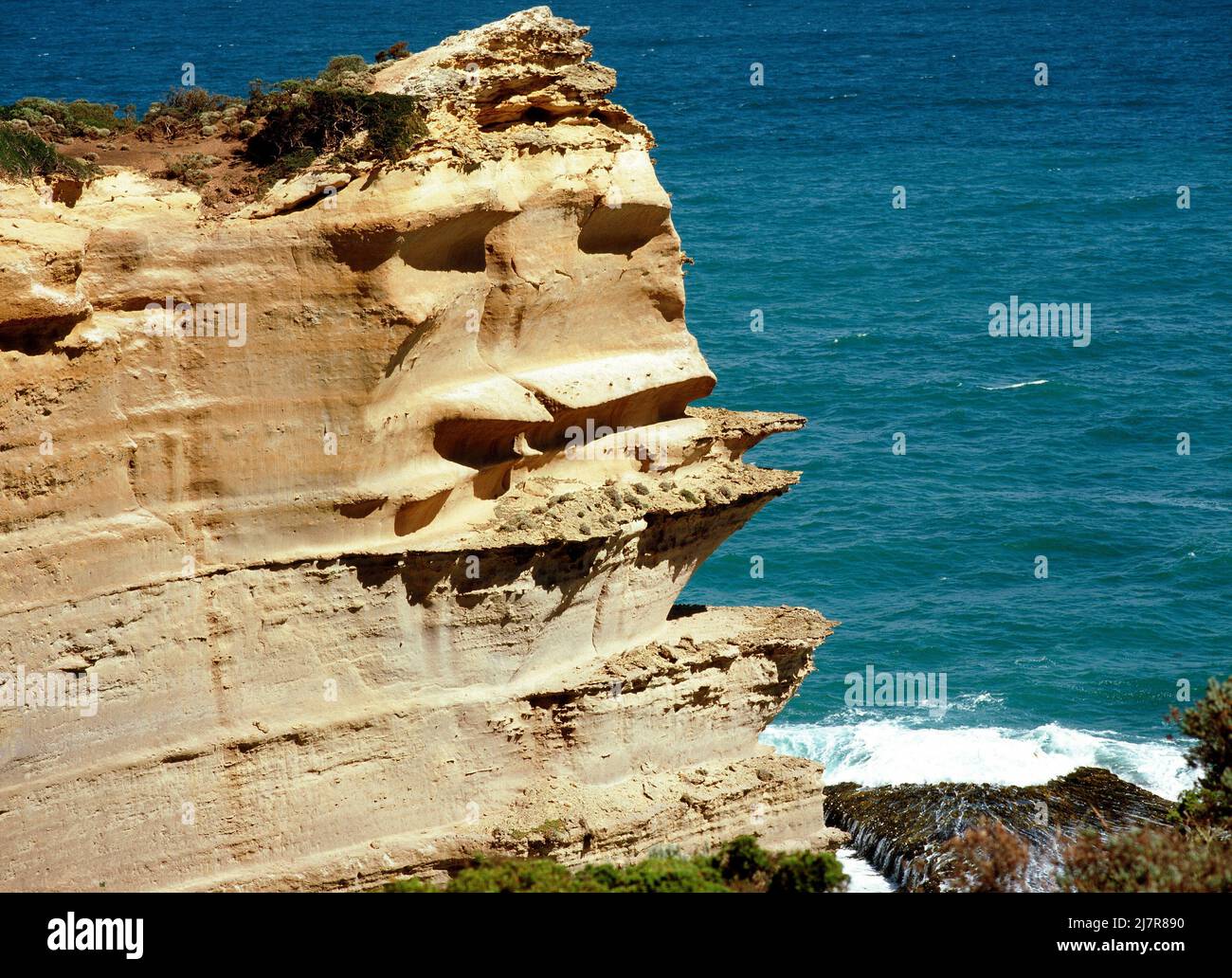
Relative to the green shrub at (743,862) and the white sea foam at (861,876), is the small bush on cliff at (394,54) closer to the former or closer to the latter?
the green shrub at (743,862)

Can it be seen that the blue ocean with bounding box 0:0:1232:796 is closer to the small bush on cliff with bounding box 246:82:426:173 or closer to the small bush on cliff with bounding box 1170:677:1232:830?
the small bush on cliff with bounding box 1170:677:1232:830

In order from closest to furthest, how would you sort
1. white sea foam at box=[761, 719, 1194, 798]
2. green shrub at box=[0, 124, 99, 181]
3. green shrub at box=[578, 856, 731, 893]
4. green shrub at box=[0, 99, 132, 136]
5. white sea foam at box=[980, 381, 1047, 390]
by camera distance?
green shrub at box=[578, 856, 731, 893] < green shrub at box=[0, 124, 99, 181] < green shrub at box=[0, 99, 132, 136] < white sea foam at box=[761, 719, 1194, 798] < white sea foam at box=[980, 381, 1047, 390]

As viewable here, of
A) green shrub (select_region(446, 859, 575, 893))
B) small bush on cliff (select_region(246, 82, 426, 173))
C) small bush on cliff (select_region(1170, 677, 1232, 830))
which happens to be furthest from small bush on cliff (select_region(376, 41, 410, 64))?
small bush on cliff (select_region(1170, 677, 1232, 830))

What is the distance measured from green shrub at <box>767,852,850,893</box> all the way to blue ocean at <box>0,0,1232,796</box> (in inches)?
714

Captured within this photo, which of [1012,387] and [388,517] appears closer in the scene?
[388,517]

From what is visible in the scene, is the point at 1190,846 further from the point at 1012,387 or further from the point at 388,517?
the point at 1012,387

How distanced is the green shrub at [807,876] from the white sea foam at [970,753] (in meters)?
17.4

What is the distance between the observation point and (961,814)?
1640 inches

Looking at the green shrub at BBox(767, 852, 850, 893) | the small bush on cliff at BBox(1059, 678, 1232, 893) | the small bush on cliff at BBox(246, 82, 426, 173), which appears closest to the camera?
the small bush on cliff at BBox(1059, 678, 1232, 893)

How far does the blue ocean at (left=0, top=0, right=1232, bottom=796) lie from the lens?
1917 inches

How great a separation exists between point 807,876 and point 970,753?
2017 centimetres

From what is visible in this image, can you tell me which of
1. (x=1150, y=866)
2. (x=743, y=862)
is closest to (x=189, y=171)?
(x=743, y=862)

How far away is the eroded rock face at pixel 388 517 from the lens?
86.7ft
